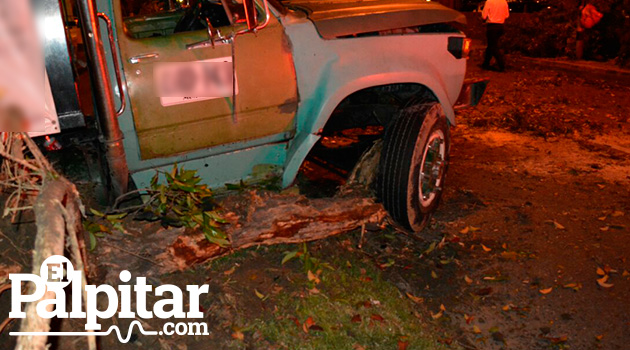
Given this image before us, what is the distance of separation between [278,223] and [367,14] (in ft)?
4.95

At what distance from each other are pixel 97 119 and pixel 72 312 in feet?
3.50

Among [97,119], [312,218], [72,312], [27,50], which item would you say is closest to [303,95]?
[312,218]

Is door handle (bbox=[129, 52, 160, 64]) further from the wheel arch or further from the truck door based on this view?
the wheel arch

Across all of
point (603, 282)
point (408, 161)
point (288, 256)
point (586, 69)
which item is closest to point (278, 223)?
point (288, 256)

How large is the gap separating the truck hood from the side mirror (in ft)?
1.71

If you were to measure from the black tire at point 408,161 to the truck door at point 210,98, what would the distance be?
811mm

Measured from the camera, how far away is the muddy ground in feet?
10.3

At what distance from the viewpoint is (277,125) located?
3654 mm

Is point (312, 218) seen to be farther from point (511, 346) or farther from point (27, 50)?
point (27, 50)

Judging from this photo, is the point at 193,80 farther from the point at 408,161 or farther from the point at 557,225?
the point at 557,225

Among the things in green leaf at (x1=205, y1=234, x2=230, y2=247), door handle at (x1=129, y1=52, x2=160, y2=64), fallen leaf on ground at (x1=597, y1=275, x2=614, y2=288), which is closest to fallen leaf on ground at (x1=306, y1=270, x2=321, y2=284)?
green leaf at (x1=205, y1=234, x2=230, y2=247)

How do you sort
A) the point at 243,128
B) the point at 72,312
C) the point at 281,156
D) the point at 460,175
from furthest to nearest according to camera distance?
the point at 460,175 → the point at 281,156 → the point at 243,128 → the point at 72,312

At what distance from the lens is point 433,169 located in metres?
4.47

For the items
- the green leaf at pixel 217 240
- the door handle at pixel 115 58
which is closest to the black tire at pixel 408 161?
the green leaf at pixel 217 240
